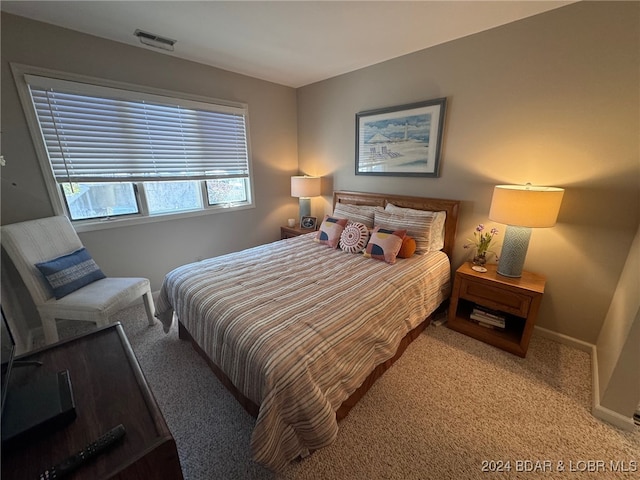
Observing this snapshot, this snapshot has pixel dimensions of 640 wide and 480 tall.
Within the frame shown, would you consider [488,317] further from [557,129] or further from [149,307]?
[149,307]

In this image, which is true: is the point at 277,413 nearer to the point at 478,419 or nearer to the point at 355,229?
the point at 478,419

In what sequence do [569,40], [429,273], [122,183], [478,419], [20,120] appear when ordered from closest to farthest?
[478,419] < [569,40] < [20,120] < [429,273] < [122,183]

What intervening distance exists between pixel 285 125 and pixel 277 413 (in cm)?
345

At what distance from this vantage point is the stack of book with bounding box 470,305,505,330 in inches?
83.7

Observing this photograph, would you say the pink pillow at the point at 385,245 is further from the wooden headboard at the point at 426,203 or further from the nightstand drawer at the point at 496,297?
the nightstand drawer at the point at 496,297

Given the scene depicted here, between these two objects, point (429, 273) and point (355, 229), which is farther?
point (355, 229)

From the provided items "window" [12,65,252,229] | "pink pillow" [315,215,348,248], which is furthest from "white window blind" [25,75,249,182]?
"pink pillow" [315,215,348,248]

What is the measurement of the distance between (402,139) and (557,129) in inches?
48.1

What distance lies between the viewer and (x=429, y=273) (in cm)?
215

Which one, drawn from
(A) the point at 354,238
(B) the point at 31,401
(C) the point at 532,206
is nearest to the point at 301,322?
(B) the point at 31,401

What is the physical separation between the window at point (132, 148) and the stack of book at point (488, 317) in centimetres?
289

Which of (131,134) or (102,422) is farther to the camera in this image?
(131,134)

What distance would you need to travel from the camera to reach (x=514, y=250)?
78.1 inches

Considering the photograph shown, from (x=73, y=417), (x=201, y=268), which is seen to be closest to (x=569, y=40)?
(x=201, y=268)
